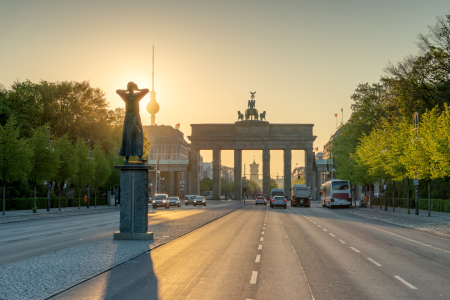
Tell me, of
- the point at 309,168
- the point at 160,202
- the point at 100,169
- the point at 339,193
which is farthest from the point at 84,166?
the point at 309,168

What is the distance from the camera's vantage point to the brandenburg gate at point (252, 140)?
111m

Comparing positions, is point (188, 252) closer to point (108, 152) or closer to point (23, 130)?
point (23, 130)

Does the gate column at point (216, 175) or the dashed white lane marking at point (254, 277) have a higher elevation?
the gate column at point (216, 175)

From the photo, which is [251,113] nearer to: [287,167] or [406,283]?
[287,167]

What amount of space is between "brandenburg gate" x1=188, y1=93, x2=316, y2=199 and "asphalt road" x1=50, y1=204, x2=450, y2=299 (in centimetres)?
9240

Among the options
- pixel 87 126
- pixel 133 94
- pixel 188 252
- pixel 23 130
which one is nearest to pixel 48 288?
pixel 188 252

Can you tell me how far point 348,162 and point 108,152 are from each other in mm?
35394

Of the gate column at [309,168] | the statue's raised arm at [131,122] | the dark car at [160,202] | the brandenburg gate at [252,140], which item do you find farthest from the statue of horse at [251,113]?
the statue's raised arm at [131,122]

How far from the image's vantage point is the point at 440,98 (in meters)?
43.5

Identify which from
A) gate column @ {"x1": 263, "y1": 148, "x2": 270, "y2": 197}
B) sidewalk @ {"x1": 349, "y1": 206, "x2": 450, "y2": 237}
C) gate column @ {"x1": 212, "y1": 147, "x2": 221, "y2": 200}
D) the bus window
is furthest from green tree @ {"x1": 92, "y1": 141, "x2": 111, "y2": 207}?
gate column @ {"x1": 263, "y1": 148, "x2": 270, "y2": 197}

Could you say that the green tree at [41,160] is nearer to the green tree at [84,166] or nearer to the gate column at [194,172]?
the green tree at [84,166]

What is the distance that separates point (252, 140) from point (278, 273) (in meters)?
100

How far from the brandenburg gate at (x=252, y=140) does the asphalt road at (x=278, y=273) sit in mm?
92404

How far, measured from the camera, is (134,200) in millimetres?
18438
